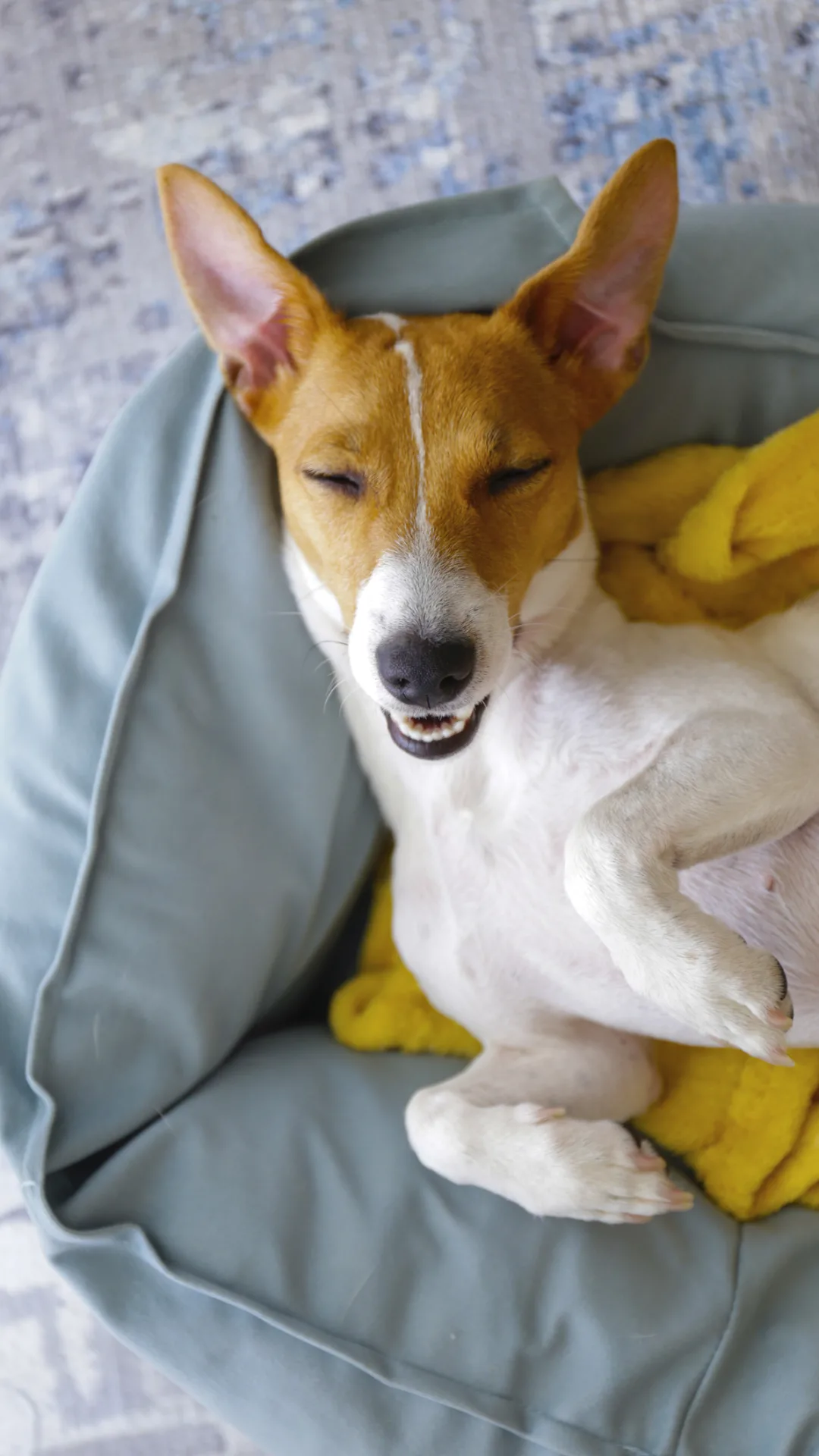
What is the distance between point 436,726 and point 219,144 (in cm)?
151

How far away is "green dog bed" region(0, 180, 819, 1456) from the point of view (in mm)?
1841

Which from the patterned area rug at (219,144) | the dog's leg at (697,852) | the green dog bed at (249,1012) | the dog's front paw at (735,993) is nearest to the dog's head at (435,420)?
the green dog bed at (249,1012)

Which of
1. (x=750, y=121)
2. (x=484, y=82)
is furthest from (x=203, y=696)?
(x=750, y=121)

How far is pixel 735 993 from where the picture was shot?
1.44 m

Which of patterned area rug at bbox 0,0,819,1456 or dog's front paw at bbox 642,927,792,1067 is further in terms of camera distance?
patterned area rug at bbox 0,0,819,1456

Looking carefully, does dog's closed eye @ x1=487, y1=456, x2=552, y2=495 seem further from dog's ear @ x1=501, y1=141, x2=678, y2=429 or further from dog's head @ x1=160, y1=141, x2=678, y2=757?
dog's ear @ x1=501, y1=141, x2=678, y2=429

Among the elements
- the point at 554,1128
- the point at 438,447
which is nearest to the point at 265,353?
the point at 438,447

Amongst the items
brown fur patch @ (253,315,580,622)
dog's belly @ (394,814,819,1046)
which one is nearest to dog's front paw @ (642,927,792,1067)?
dog's belly @ (394,814,819,1046)

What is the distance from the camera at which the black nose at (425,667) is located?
58.6 inches

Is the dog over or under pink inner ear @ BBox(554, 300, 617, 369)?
under

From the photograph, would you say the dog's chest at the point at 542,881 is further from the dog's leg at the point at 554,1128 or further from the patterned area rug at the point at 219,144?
the patterned area rug at the point at 219,144

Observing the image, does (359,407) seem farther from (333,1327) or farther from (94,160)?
(333,1327)

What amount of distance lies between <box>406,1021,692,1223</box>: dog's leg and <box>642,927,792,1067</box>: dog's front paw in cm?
45

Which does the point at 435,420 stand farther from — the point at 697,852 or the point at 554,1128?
the point at 554,1128
